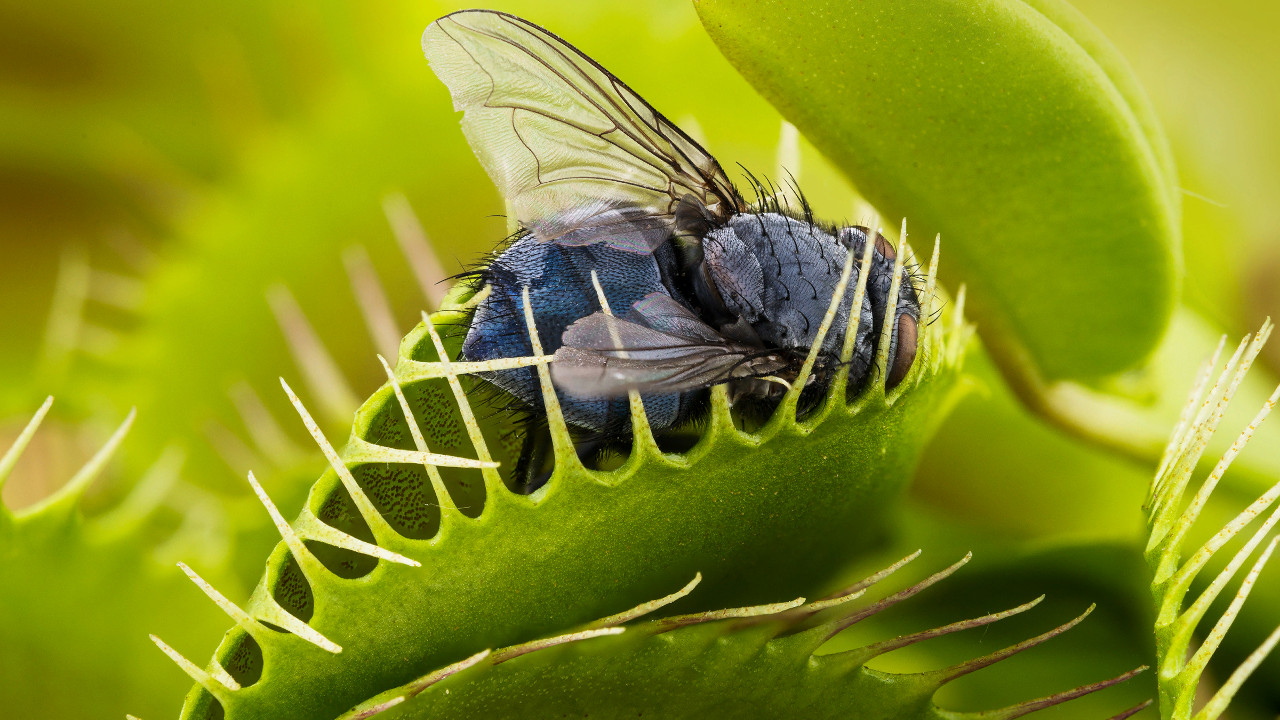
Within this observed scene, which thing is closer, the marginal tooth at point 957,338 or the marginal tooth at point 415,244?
the marginal tooth at point 957,338

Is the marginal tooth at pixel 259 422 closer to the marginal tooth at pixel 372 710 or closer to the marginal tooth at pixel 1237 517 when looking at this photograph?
the marginal tooth at pixel 372 710

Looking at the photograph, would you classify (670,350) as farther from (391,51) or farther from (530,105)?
(391,51)

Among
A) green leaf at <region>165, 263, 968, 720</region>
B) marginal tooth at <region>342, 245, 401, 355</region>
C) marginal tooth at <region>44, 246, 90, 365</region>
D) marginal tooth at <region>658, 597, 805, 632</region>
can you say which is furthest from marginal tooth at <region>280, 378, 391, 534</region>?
marginal tooth at <region>44, 246, 90, 365</region>

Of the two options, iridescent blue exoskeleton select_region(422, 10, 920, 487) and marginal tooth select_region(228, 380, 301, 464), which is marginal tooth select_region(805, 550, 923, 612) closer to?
iridescent blue exoskeleton select_region(422, 10, 920, 487)

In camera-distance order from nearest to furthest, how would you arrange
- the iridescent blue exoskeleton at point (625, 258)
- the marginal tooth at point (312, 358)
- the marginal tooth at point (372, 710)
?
the marginal tooth at point (372, 710), the iridescent blue exoskeleton at point (625, 258), the marginal tooth at point (312, 358)

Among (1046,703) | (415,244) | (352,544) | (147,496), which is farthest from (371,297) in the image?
(1046,703)

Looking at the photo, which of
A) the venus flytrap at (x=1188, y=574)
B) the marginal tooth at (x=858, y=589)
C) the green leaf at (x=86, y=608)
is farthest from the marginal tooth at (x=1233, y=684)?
the green leaf at (x=86, y=608)
